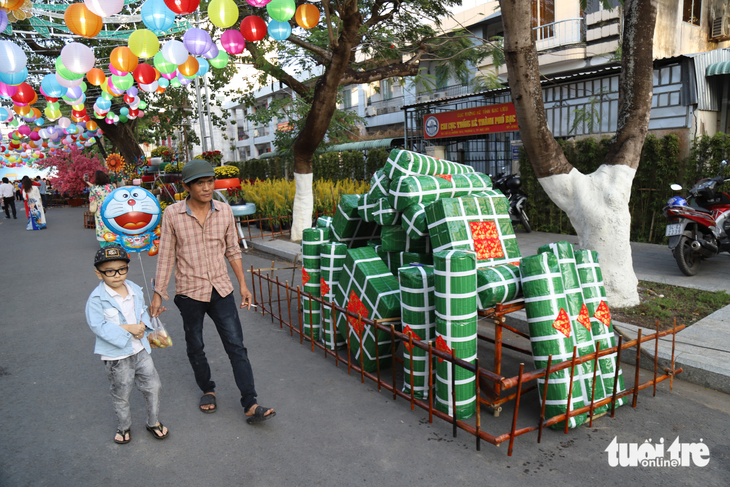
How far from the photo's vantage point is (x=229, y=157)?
50.4 m

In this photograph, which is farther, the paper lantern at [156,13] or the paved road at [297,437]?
the paper lantern at [156,13]

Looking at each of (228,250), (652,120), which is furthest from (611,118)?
(228,250)

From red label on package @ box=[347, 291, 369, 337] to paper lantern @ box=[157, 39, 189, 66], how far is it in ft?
19.0

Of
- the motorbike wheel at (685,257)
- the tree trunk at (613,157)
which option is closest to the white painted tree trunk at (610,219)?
the tree trunk at (613,157)

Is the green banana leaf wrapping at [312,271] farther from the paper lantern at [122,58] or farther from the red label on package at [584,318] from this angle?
the paper lantern at [122,58]

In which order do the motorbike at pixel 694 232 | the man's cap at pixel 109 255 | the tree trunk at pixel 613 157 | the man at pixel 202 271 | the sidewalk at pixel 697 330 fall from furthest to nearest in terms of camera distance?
the motorbike at pixel 694 232 → the tree trunk at pixel 613 157 → the sidewalk at pixel 697 330 → the man at pixel 202 271 → the man's cap at pixel 109 255

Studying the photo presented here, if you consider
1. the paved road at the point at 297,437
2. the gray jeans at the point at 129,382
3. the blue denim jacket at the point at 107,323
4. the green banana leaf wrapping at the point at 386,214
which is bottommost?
the paved road at the point at 297,437

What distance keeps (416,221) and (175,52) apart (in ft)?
19.8

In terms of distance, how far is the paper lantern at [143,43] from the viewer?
6.90m

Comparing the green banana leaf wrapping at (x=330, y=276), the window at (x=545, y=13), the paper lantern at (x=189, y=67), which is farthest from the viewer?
the window at (x=545, y=13)

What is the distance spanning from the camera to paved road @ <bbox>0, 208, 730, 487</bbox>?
2785 mm

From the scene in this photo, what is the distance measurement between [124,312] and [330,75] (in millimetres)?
6823

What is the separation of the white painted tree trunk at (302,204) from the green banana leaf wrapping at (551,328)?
783 cm

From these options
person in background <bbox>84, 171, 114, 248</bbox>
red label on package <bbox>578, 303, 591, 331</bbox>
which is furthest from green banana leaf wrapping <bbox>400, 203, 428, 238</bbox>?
person in background <bbox>84, 171, 114, 248</bbox>
